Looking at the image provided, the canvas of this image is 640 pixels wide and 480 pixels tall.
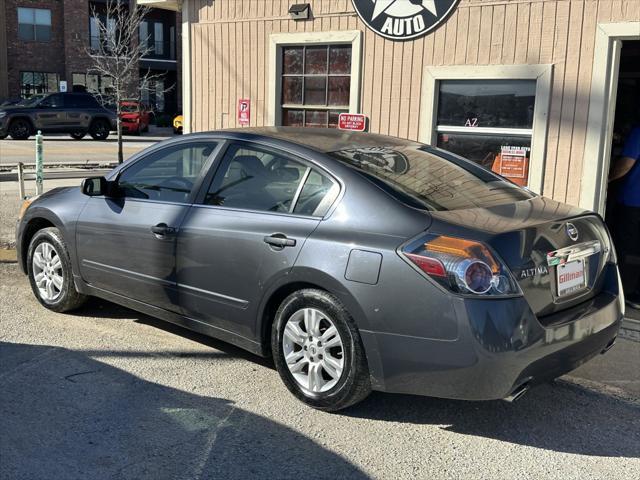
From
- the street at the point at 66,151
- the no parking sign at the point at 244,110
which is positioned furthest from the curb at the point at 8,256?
the street at the point at 66,151

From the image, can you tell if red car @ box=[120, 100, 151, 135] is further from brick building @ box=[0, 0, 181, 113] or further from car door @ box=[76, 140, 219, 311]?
car door @ box=[76, 140, 219, 311]

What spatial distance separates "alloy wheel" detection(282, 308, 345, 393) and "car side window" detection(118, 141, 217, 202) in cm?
125

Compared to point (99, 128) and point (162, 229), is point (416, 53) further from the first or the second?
point (99, 128)

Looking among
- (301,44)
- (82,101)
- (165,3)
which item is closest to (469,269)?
(301,44)

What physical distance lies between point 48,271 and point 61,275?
155 mm

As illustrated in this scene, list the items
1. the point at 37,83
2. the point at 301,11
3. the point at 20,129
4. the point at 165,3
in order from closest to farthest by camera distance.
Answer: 1. the point at 301,11
2. the point at 165,3
3. the point at 20,129
4. the point at 37,83

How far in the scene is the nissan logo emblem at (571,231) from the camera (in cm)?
371

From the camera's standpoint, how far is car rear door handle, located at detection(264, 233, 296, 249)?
3855mm

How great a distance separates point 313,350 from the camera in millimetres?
3830

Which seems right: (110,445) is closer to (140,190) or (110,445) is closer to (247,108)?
(140,190)

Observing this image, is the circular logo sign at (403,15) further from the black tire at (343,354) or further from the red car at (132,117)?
the red car at (132,117)

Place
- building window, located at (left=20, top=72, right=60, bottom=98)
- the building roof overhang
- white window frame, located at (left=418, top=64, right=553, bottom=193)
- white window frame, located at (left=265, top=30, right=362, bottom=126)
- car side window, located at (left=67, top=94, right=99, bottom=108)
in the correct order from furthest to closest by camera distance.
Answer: building window, located at (left=20, top=72, right=60, bottom=98)
car side window, located at (left=67, top=94, right=99, bottom=108)
the building roof overhang
white window frame, located at (left=265, top=30, right=362, bottom=126)
white window frame, located at (left=418, top=64, right=553, bottom=193)

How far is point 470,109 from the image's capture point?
726 centimetres

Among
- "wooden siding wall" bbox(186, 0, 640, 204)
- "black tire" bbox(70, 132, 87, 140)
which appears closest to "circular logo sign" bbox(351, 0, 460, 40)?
"wooden siding wall" bbox(186, 0, 640, 204)
